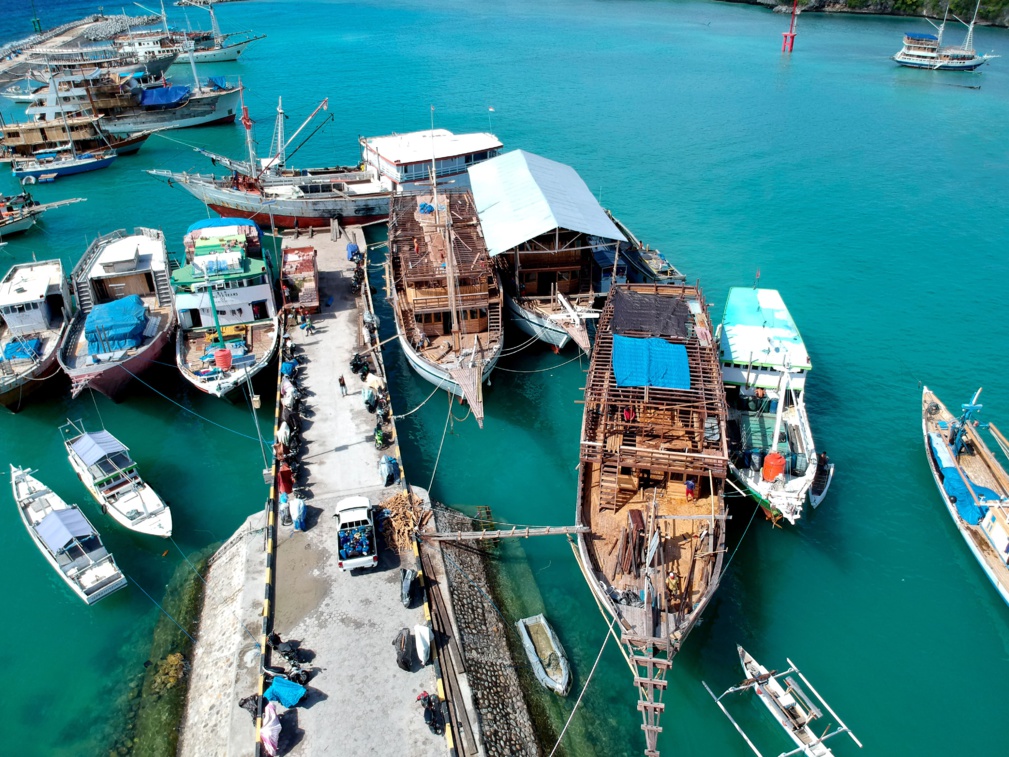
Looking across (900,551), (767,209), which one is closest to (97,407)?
(900,551)

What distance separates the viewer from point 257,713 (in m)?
23.9

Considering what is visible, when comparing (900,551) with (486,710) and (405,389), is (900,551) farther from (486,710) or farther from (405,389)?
(405,389)

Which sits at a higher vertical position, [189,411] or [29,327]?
[29,327]

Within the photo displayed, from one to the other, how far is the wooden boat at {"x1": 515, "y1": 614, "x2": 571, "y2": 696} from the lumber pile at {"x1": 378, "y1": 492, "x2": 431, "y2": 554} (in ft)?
21.1

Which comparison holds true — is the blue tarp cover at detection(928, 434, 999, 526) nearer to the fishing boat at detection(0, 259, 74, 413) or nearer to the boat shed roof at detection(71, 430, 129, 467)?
the boat shed roof at detection(71, 430, 129, 467)

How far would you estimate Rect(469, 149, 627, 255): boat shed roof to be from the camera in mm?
48938

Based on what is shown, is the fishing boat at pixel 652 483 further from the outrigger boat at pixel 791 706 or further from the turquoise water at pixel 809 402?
the turquoise water at pixel 809 402

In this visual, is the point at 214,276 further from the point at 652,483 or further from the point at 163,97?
the point at 163,97

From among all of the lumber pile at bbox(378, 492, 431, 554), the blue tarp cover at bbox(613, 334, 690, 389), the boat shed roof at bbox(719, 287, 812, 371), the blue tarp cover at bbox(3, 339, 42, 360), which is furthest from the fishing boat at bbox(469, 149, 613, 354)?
the blue tarp cover at bbox(3, 339, 42, 360)

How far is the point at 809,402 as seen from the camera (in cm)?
4653

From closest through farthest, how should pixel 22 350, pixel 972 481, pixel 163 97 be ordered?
pixel 972 481
pixel 22 350
pixel 163 97

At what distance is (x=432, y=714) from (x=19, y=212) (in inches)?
A: 2839

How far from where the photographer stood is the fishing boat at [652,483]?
27.1 meters

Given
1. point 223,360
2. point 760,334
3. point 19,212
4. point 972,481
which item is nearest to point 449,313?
point 223,360
